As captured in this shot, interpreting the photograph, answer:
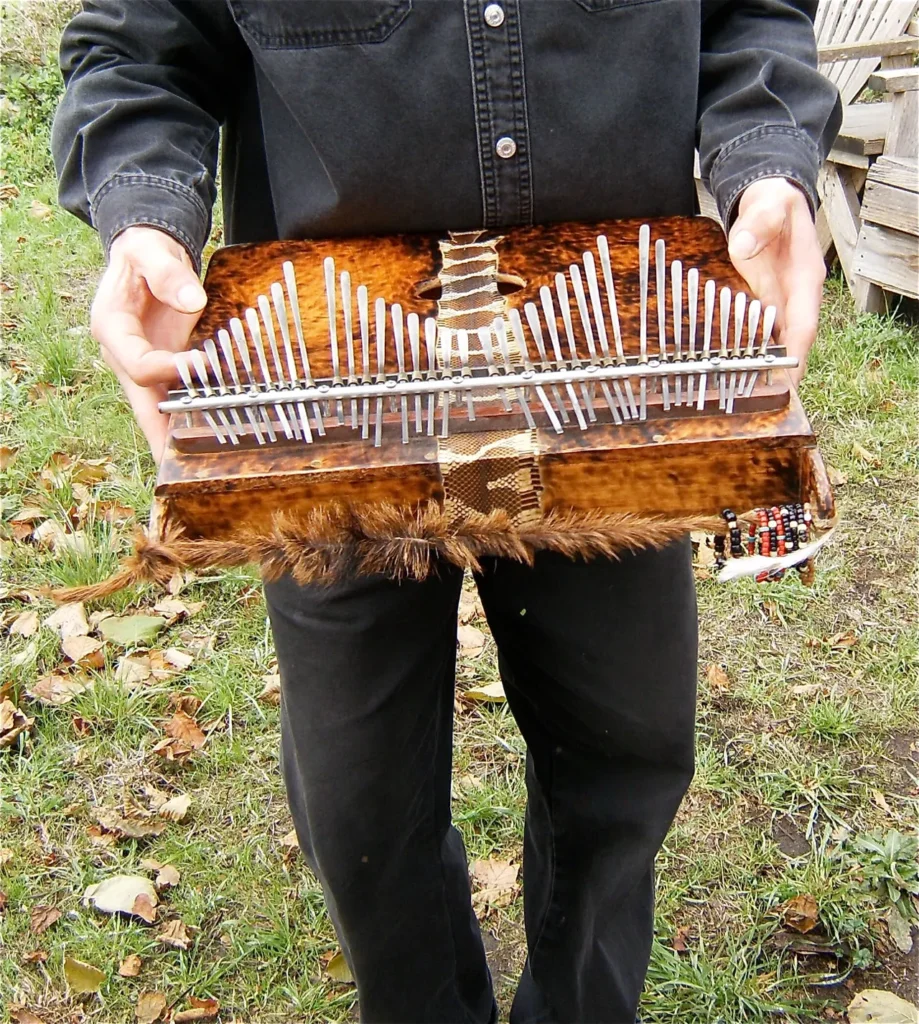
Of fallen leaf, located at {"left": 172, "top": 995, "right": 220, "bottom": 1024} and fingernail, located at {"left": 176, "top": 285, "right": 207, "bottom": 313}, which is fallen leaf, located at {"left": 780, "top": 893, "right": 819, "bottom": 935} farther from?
fingernail, located at {"left": 176, "top": 285, "right": 207, "bottom": 313}

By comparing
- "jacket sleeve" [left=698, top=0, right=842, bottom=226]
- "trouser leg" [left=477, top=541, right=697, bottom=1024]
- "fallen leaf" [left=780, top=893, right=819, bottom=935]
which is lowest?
"fallen leaf" [left=780, top=893, right=819, bottom=935]

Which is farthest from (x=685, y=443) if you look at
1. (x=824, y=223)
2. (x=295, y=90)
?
(x=824, y=223)

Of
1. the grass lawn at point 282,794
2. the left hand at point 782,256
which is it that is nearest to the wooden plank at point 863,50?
the grass lawn at point 282,794

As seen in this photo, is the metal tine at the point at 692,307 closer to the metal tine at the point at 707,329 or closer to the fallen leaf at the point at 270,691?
the metal tine at the point at 707,329

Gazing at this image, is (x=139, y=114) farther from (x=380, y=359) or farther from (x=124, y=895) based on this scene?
(x=124, y=895)

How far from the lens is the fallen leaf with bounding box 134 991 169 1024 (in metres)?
2.12

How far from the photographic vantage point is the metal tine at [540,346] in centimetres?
119

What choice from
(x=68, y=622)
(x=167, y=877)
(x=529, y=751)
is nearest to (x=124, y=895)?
(x=167, y=877)

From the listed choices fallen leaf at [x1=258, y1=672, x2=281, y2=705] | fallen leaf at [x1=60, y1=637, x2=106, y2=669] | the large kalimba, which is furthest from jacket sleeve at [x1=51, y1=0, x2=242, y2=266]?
fallen leaf at [x1=60, y1=637, x2=106, y2=669]

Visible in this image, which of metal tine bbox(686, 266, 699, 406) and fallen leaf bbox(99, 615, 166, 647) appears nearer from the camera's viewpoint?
metal tine bbox(686, 266, 699, 406)

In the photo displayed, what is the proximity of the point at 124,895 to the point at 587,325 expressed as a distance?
1.85m

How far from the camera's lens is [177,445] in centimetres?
119

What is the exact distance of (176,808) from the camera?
2.55 m

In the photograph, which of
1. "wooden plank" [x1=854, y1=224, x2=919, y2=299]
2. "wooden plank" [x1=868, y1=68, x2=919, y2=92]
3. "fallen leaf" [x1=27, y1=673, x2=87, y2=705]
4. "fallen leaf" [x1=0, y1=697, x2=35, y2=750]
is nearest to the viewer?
"fallen leaf" [x1=0, y1=697, x2=35, y2=750]
